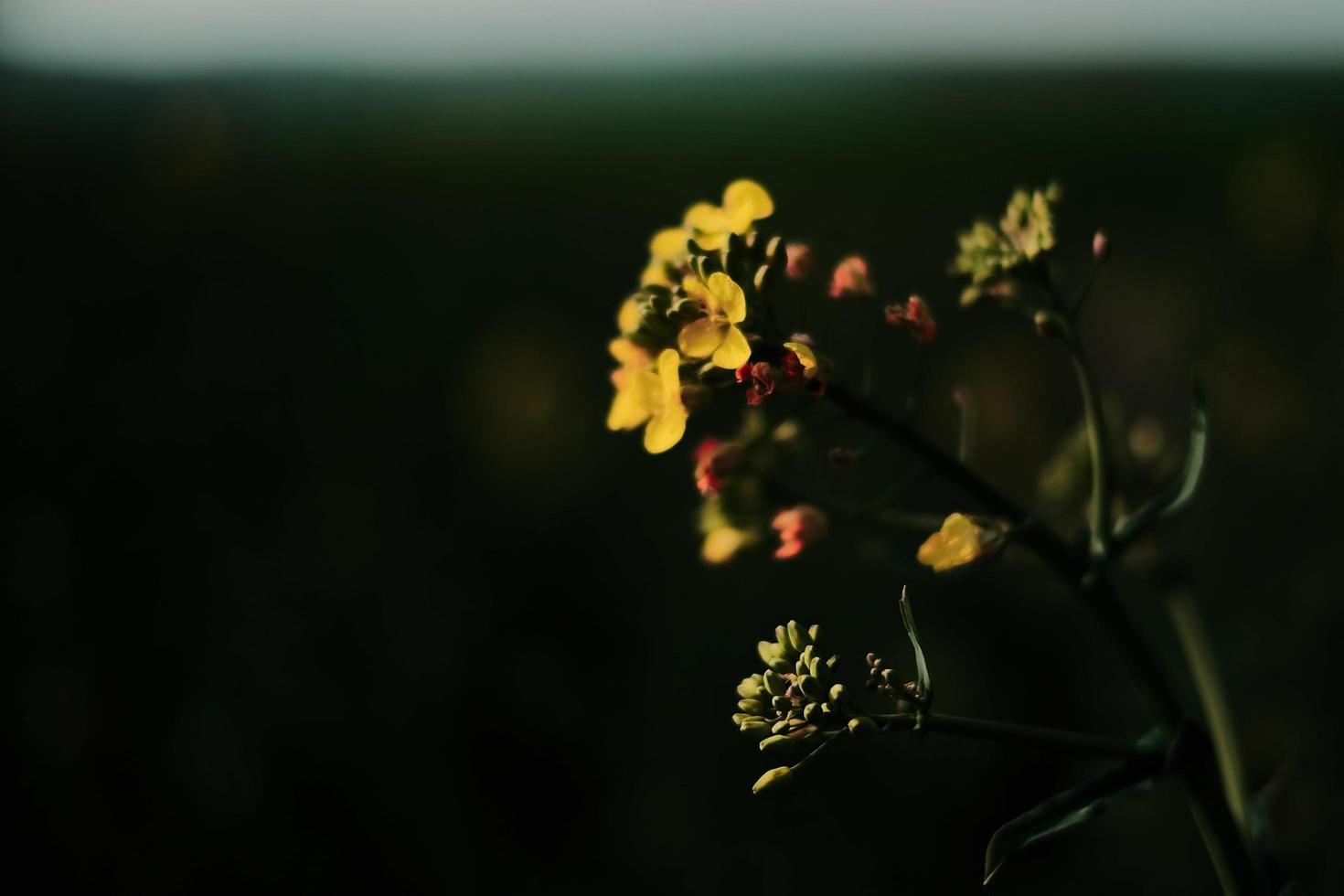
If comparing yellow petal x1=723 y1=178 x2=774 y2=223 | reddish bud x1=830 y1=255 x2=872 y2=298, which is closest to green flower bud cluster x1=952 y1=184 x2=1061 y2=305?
reddish bud x1=830 y1=255 x2=872 y2=298

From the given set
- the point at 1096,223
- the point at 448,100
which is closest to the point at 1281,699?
the point at 1096,223

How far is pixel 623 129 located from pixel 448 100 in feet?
4.44

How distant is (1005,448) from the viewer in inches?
146

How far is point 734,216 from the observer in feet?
4.25

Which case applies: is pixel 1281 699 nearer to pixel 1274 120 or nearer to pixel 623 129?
pixel 1274 120

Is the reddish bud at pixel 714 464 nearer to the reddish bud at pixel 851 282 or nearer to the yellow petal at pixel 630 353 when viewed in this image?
the yellow petal at pixel 630 353

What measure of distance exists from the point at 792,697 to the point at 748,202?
591 millimetres

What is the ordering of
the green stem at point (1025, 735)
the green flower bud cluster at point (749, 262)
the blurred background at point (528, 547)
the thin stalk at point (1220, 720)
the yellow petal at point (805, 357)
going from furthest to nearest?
the blurred background at point (528, 547), the thin stalk at point (1220, 720), the green flower bud cluster at point (749, 262), the yellow petal at point (805, 357), the green stem at point (1025, 735)

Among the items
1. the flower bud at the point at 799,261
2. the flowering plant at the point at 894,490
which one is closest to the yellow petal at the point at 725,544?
the flowering plant at the point at 894,490

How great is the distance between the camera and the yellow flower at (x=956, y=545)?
1.14 m

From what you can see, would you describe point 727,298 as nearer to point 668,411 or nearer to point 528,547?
point 668,411

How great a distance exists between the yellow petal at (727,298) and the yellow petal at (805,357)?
6 cm

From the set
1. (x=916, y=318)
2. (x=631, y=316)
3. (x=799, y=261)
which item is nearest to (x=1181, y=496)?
(x=916, y=318)

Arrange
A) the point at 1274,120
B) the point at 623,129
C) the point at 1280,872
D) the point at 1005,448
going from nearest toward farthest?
1. the point at 1280,872
2. the point at 1005,448
3. the point at 1274,120
4. the point at 623,129
